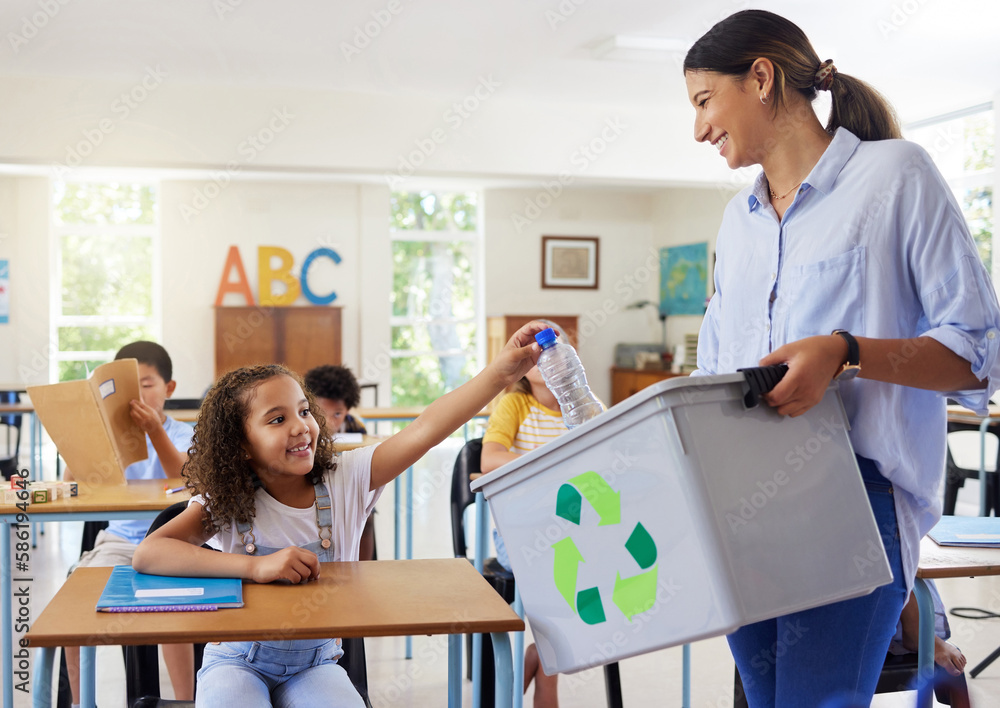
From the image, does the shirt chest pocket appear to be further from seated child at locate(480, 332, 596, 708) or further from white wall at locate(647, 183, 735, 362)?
white wall at locate(647, 183, 735, 362)

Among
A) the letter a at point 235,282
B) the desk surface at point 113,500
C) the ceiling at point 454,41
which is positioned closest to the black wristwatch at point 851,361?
the desk surface at point 113,500

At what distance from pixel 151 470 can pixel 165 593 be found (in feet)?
5.17

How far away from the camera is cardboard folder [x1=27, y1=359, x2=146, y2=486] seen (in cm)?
227

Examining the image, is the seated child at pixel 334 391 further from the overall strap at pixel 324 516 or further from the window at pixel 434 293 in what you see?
the window at pixel 434 293

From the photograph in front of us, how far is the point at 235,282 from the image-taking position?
8.34 metres

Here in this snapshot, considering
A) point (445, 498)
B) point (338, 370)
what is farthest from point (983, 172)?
point (338, 370)

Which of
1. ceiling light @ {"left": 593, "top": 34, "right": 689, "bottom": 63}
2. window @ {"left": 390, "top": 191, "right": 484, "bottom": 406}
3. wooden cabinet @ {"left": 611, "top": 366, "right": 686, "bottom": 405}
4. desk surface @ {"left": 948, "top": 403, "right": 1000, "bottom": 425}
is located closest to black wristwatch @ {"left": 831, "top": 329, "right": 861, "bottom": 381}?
desk surface @ {"left": 948, "top": 403, "right": 1000, "bottom": 425}

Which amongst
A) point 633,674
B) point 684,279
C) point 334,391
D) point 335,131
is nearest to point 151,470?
point 334,391

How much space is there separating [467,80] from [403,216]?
3.70 m

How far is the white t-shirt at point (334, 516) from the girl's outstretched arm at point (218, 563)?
17cm

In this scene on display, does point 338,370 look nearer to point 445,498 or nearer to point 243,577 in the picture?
point 243,577

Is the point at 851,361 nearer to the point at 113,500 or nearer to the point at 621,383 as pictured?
the point at 113,500

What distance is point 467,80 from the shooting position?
5.45 m

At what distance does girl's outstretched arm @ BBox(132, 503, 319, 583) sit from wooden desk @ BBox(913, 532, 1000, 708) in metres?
1.03
